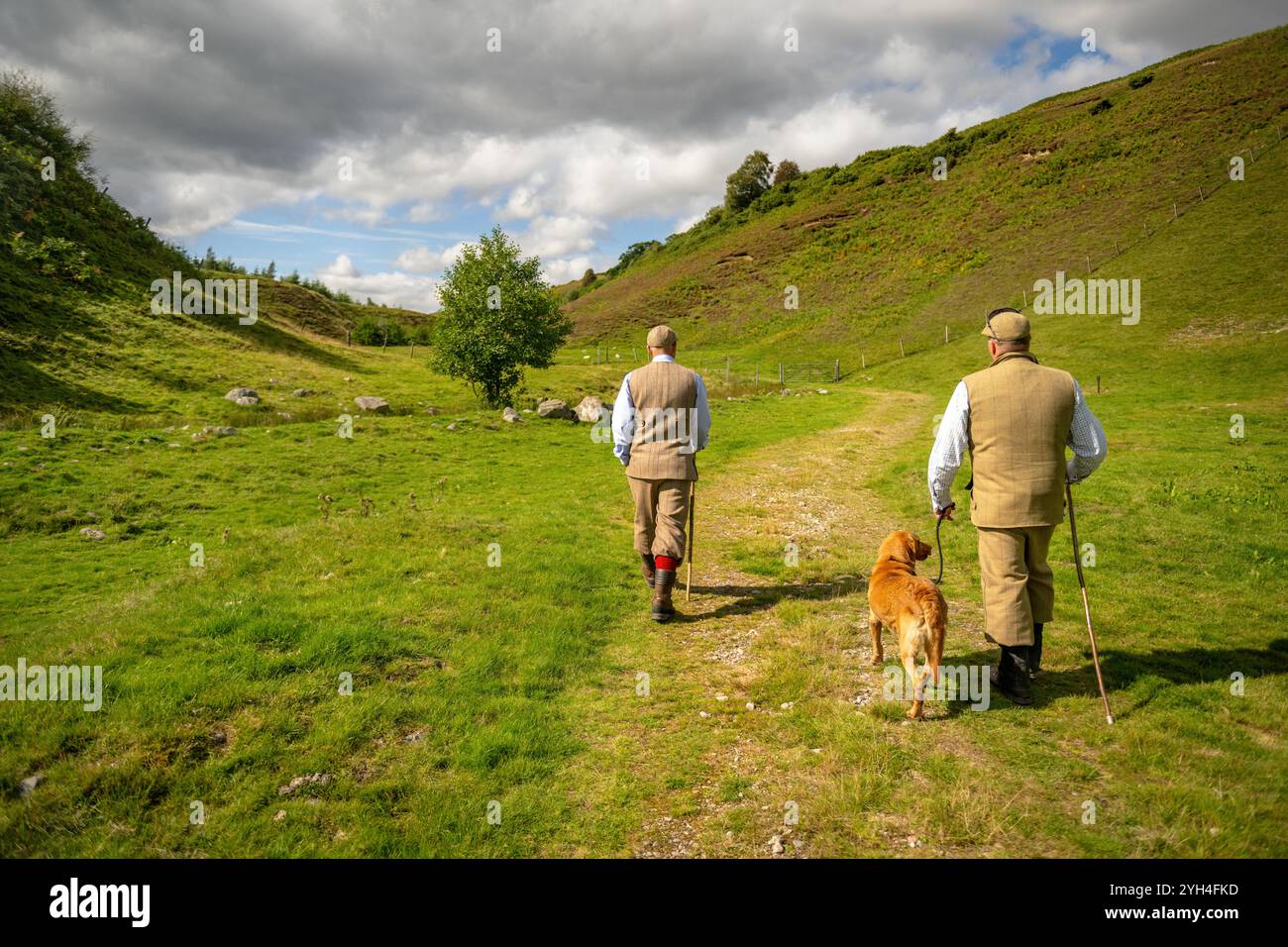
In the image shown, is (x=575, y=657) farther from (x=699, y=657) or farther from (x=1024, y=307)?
(x=1024, y=307)

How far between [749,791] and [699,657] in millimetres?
2655

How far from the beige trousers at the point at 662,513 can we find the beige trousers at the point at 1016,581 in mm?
3854

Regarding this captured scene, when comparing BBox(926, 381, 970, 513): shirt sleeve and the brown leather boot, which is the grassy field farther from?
BBox(926, 381, 970, 513): shirt sleeve

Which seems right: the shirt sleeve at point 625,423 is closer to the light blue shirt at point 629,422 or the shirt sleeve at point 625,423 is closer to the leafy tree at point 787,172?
the light blue shirt at point 629,422

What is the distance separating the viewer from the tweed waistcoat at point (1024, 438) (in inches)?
233

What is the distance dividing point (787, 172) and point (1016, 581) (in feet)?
409

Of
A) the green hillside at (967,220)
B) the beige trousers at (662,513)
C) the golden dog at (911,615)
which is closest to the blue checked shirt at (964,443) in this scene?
the golden dog at (911,615)

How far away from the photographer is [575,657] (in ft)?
25.1

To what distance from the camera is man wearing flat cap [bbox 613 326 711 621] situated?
865 centimetres

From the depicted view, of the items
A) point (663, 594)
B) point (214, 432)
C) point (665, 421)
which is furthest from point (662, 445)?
point (214, 432)

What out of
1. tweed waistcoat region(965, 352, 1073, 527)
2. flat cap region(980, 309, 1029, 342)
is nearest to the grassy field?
tweed waistcoat region(965, 352, 1073, 527)

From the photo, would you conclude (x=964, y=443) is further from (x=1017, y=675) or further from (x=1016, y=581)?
(x=1017, y=675)
